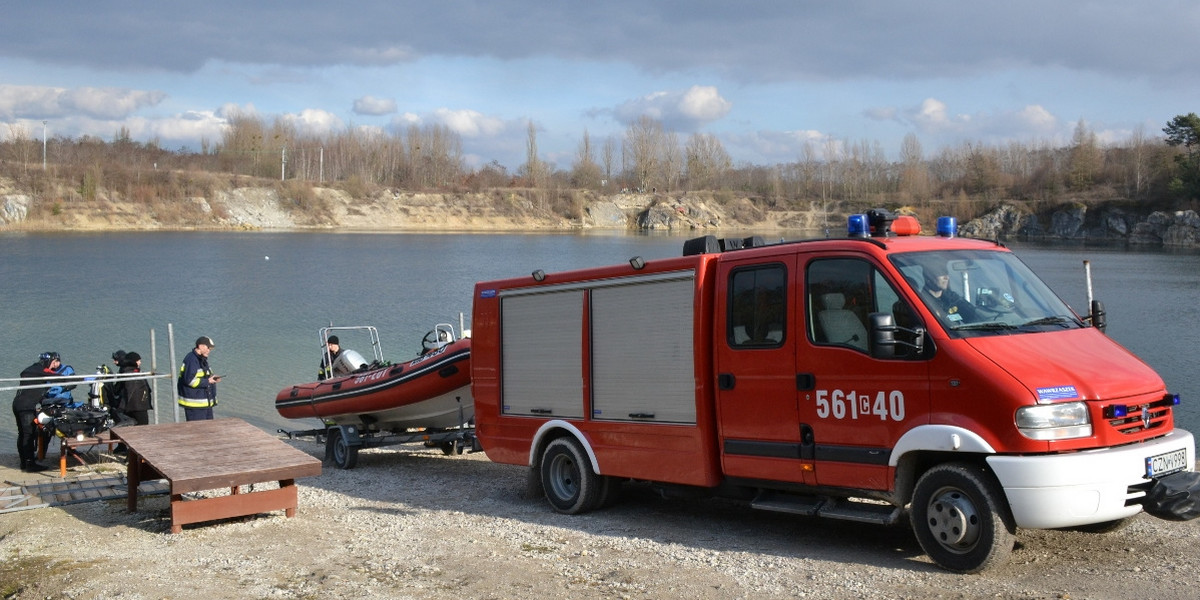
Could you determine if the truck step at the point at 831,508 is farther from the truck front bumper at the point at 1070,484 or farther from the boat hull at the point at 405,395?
the boat hull at the point at 405,395

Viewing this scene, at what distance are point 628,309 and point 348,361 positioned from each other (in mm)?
7788

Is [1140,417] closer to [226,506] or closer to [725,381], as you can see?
[725,381]

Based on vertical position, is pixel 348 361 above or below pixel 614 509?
above

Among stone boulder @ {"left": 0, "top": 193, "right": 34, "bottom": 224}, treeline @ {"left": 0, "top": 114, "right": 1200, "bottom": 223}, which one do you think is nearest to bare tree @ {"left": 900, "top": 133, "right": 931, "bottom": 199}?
treeline @ {"left": 0, "top": 114, "right": 1200, "bottom": 223}

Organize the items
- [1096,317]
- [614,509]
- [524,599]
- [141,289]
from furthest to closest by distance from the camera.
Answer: [141,289] → [614,509] → [1096,317] → [524,599]

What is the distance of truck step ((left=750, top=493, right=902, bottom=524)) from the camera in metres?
7.39

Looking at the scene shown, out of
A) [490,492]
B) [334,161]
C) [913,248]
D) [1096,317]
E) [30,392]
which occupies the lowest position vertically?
[490,492]

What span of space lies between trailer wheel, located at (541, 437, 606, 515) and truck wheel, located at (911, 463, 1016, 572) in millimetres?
3369

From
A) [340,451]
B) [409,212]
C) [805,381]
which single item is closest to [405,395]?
[340,451]

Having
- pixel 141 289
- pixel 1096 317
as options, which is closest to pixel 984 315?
pixel 1096 317

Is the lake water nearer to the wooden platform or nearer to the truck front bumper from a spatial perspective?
the wooden platform

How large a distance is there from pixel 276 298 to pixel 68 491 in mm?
35044

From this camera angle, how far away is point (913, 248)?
770 cm

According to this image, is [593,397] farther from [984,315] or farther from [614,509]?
[984,315]
